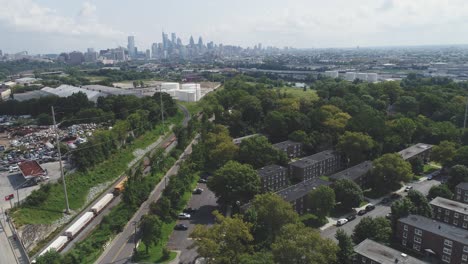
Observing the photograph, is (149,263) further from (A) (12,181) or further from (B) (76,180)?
(A) (12,181)

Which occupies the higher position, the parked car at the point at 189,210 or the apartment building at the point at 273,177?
the apartment building at the point at 273,177

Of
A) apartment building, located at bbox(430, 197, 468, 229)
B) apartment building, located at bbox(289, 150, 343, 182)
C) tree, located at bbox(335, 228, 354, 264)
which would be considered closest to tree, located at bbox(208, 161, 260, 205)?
apartment building, located at bbox(289, 150, 343, 182)

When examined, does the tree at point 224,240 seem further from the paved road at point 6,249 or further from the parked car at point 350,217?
the paved road at point 6,249

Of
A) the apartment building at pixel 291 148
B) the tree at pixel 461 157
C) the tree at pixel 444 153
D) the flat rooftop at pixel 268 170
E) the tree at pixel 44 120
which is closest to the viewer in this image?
the flat rooftop at pixel 268 170

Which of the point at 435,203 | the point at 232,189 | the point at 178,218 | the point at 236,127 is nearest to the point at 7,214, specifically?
the point at 178,218

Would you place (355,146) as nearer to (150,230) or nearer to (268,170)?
(268,170)

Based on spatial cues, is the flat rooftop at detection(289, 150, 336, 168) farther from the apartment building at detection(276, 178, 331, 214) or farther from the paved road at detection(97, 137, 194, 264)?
the paved road at detection(97, 137, 194, 264)

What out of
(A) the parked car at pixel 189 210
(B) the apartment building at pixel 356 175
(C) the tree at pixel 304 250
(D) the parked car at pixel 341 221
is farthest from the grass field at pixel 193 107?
(C) the tree at pixel 304 250
